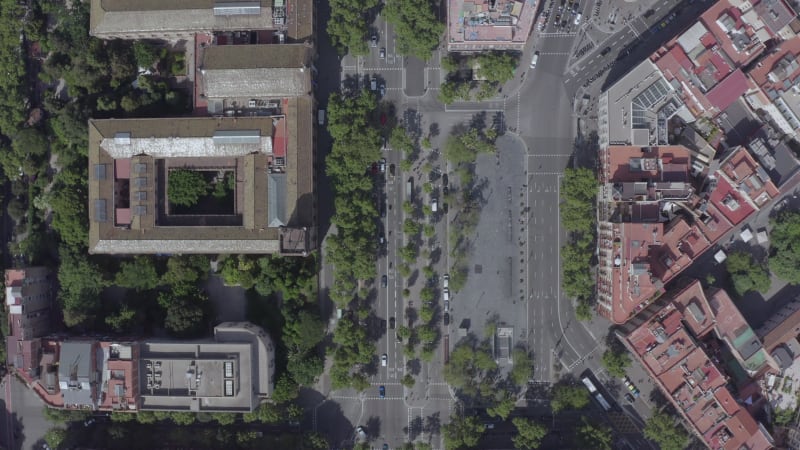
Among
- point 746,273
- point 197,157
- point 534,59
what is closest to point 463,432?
point 746,273

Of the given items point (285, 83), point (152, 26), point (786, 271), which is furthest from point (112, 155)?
point (786, 271)

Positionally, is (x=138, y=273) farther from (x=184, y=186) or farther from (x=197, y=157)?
(x=197, y=157)

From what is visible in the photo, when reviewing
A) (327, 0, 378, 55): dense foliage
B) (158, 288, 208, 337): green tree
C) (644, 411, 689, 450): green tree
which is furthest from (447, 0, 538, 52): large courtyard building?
(644, 411, 689, 450): green tree

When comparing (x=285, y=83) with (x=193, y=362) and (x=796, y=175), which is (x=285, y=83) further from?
(x=796, y=175)

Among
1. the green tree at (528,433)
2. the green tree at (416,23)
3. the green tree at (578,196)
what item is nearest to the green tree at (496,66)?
the green tree at (416,23)

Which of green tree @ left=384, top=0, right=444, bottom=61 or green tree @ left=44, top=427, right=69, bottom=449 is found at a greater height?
green tree @ left=384, top=0, right=444, bottom=61

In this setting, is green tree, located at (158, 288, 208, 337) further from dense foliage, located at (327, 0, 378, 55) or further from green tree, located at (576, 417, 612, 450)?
green tree, located at (576, 417, 612, 450)
